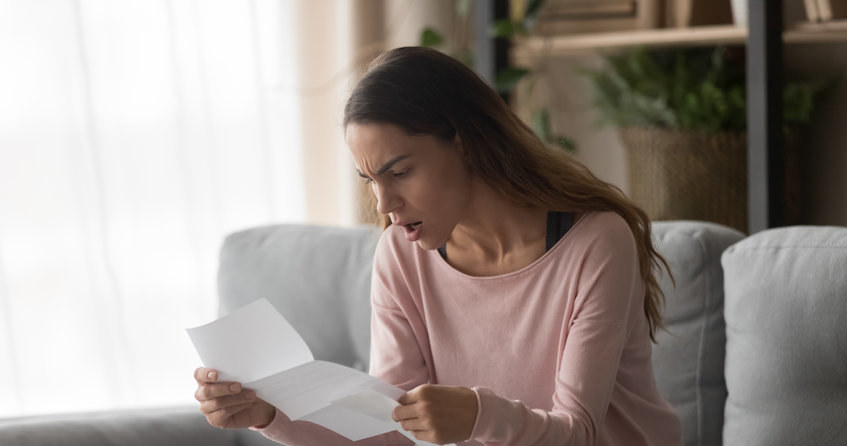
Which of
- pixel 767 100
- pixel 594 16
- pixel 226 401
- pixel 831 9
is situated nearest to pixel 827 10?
pixel 831 9

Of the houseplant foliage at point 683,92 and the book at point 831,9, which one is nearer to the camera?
the book at point 831,9

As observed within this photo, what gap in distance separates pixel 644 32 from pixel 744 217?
46 centimetres

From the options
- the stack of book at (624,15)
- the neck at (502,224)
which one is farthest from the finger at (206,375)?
the stack of book at (624,15)

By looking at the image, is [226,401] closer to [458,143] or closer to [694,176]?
[458,143]

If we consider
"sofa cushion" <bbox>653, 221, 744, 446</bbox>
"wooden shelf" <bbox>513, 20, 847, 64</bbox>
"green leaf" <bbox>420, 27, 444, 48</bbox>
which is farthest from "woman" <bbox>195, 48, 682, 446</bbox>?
"green leaf" <bbox>420, 27, 444, 48</bbox>

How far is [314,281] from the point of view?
5.98 feet

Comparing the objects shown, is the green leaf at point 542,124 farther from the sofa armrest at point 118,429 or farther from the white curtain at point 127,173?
the sofa armrest at point 118,429

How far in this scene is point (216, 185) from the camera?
258cm

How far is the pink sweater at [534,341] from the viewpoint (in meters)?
1.21

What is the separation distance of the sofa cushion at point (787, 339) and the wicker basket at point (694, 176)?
0.62 meters

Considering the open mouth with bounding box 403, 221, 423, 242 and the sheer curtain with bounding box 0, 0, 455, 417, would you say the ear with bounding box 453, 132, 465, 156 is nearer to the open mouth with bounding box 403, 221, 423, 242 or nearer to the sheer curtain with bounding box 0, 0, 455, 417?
the open mouth with bounding box 403, 221, 423, 242

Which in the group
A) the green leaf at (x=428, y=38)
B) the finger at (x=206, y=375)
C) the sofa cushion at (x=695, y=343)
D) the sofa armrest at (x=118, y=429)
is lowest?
the sofa armrest at (x=118, y=429)

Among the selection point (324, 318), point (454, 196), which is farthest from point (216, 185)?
point (454, 196)

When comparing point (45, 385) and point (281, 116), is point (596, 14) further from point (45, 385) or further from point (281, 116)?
point (45, 385)
